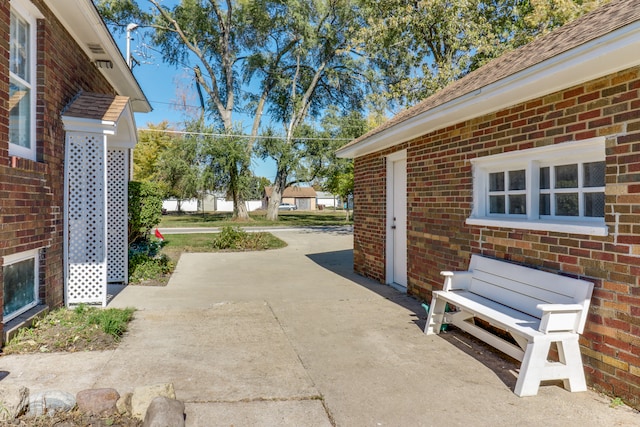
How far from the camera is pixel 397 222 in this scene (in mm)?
8133

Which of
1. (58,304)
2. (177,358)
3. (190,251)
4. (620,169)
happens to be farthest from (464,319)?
(190,251)

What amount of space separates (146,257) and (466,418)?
8484 millimetres

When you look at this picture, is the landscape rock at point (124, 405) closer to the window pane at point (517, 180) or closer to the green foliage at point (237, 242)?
the window pane at point (517, 180)

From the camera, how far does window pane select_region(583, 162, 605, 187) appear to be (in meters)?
3.88

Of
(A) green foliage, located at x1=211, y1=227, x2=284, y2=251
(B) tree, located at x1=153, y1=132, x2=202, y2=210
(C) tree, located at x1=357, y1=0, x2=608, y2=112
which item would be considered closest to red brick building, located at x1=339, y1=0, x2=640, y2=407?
(A) green foliage, located at x1=211, y1=227, x2=284, y2=251

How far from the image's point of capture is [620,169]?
3.53 metres

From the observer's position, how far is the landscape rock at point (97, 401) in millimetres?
3155

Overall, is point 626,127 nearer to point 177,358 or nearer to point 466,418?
point 466,418

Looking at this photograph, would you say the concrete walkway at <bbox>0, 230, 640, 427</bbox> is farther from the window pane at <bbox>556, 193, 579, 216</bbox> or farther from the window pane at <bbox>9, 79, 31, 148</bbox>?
the window pane at <bbox>9, 79, 31, 148</bbox>

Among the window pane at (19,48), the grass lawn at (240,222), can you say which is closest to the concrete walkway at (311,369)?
the window pane at (19,48)

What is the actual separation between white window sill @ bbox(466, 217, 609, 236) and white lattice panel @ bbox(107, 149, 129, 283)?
6.33 meters

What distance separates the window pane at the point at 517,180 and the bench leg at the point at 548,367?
6.21 feet

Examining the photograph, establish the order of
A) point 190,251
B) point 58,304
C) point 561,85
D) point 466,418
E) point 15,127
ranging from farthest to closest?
point 190,251
point 58,304
point 15,127
point 561,85
point 466,418

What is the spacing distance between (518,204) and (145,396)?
4.21 meters
